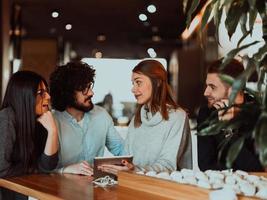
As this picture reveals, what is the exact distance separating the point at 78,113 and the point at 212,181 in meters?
1.32

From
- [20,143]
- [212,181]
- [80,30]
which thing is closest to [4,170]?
[20,143]

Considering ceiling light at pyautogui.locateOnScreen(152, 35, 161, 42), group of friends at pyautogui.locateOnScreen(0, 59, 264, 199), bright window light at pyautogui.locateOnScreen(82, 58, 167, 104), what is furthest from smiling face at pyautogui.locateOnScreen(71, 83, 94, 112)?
ceiling light at pyautogui.locateOnScreen(152, 35, 161, 42)

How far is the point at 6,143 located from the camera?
92.0 inches

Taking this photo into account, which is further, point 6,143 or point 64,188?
point 6,143

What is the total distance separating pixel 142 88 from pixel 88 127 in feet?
1.42

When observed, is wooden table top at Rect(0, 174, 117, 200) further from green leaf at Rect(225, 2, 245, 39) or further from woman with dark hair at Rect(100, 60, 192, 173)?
green leaf at Rect(225, 2, 245, 39)

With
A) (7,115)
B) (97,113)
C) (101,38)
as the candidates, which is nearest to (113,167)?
(7,115)

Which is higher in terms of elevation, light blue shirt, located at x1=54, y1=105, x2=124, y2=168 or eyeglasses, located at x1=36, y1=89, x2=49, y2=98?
eyeglasses, located at x1=36, y1=89, x2=49, y2=98

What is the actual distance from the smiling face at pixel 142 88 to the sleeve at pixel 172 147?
0.69ft

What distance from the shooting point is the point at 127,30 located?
8312 millimetres

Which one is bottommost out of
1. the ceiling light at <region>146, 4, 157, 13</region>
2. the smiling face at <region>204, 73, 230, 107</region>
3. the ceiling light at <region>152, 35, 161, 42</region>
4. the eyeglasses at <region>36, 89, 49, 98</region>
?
the eyeglasses at <region>36, 89, 49, 98</region>

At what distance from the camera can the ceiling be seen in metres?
6.47

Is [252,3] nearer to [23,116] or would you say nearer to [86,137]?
[23,116]

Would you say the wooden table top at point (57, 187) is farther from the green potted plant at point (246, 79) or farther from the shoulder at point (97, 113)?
the green potted plant at point (246, 79)
